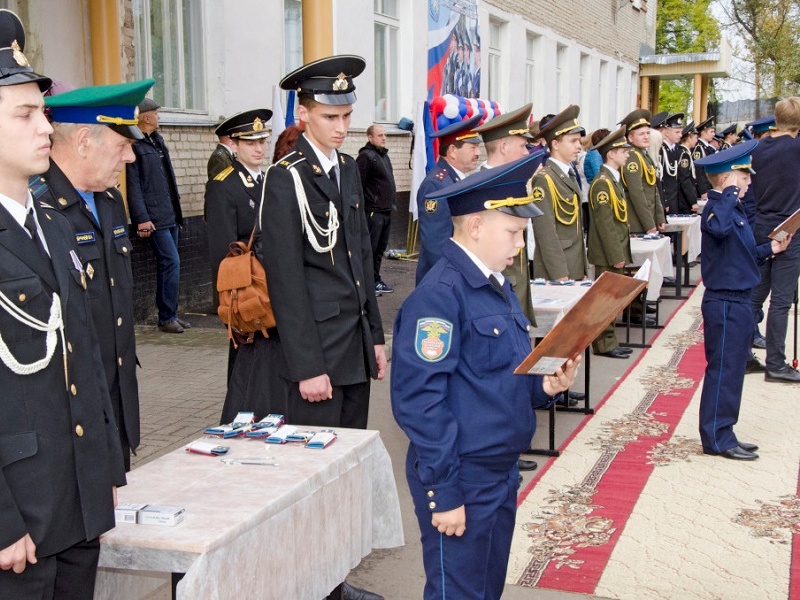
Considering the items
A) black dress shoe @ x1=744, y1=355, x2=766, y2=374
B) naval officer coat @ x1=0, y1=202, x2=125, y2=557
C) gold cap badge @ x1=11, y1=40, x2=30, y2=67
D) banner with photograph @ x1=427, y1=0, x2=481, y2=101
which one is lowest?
black dress shoe @ x1=744, y1=355, x2=766, y2=374

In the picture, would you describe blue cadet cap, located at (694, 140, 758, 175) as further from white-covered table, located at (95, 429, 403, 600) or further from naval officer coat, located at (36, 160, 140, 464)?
naval officer coat, located at (36, 160, 140, 464)

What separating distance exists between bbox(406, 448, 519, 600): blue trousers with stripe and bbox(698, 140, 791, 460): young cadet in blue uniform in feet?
10.7

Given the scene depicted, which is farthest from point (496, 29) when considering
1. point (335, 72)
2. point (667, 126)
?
point (335, 72)

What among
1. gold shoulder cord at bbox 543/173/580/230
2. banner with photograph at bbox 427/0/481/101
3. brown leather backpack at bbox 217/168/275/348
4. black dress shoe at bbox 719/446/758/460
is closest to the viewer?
brown leather backpack at bbox 217/168/275/348

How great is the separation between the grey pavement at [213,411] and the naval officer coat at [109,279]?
1.16m

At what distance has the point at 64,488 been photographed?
2422mm

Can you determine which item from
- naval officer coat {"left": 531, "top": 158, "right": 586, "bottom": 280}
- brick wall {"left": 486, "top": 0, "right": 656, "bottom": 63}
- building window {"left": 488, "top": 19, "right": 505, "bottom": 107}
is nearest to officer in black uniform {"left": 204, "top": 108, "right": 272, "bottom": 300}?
naval officer coat {"left": 531, "top": 158, "right": 586, "bottom": 280}

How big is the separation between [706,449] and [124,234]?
13.6 feet

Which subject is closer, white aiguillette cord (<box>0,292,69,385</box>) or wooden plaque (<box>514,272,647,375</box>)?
white aiguillette cord (<box>0,292,69,385</box>)

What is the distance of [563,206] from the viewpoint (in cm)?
777

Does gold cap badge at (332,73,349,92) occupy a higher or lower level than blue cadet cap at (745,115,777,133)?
lower

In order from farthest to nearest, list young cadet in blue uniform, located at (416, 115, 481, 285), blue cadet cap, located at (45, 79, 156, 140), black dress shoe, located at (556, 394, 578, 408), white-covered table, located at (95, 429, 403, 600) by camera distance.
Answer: black dress shoe, located at (556, 394, 578, 408) → young cadet in blue uniform, located at (416, 115, 481, 285) → blue cadet cap, located at (45, 79, 156, 140) → white-covered table, located at (95, 429, 403, 600)

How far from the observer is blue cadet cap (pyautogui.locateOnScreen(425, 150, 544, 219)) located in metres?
2.99

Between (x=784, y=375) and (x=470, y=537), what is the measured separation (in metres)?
5.91
